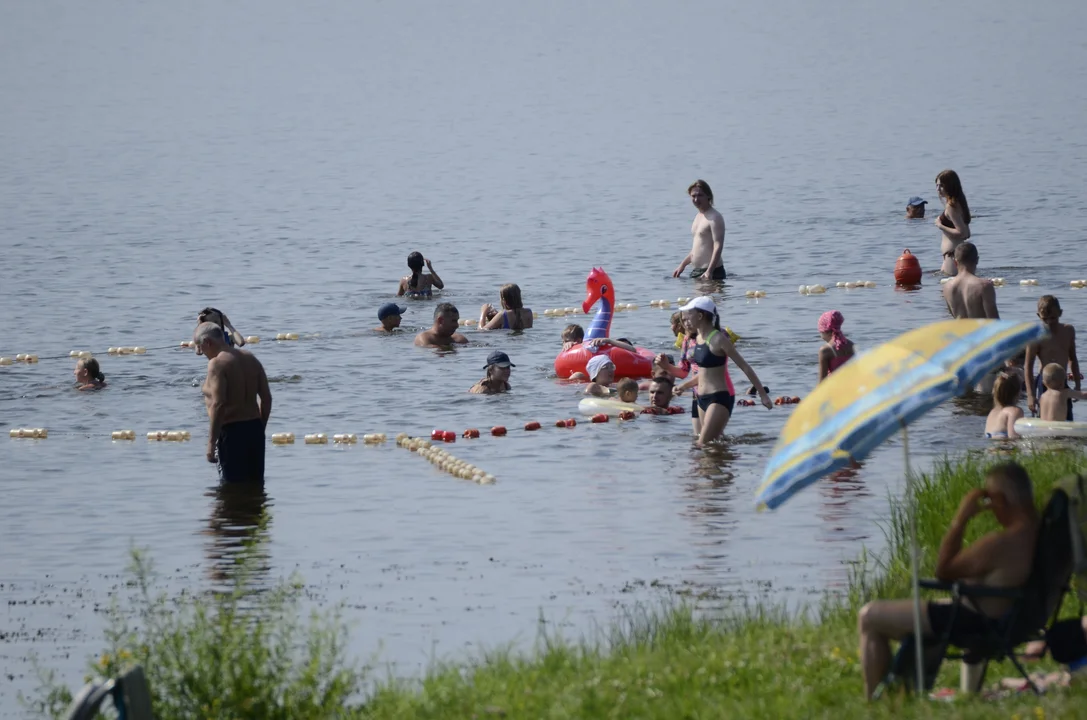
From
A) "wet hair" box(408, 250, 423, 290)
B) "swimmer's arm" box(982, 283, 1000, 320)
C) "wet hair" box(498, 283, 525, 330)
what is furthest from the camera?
"wet hair" box(408, 250, 423, 290)

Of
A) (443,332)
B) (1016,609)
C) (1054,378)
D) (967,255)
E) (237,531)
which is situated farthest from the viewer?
(443,332)

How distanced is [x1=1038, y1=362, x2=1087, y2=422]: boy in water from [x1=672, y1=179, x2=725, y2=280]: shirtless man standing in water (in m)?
11.9

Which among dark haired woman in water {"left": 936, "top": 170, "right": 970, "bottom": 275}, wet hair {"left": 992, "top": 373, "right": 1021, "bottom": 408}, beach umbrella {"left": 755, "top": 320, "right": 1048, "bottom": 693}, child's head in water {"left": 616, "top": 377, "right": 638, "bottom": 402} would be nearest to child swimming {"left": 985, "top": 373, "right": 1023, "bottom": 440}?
wet hair {"left": 992, "top": 373, "right": 1021, "bottom": 408}

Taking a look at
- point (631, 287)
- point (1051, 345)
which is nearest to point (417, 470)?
point (1051, 345)

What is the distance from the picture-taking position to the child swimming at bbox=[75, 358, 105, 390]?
869 inches

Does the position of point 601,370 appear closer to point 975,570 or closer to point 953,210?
point 953,210

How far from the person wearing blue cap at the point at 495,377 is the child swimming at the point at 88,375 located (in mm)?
5265

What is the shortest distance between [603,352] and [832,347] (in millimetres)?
4440

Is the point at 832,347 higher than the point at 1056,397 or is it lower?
higher

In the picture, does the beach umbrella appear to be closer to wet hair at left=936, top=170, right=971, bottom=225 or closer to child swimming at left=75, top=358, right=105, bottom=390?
wet hair at left=936, top=170, right=971, bottom=225

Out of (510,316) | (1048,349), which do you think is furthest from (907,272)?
(1048,349)

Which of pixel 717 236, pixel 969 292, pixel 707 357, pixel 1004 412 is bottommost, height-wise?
pixel 1004 412

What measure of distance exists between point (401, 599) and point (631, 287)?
20763 mm

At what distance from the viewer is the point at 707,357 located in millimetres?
15656
